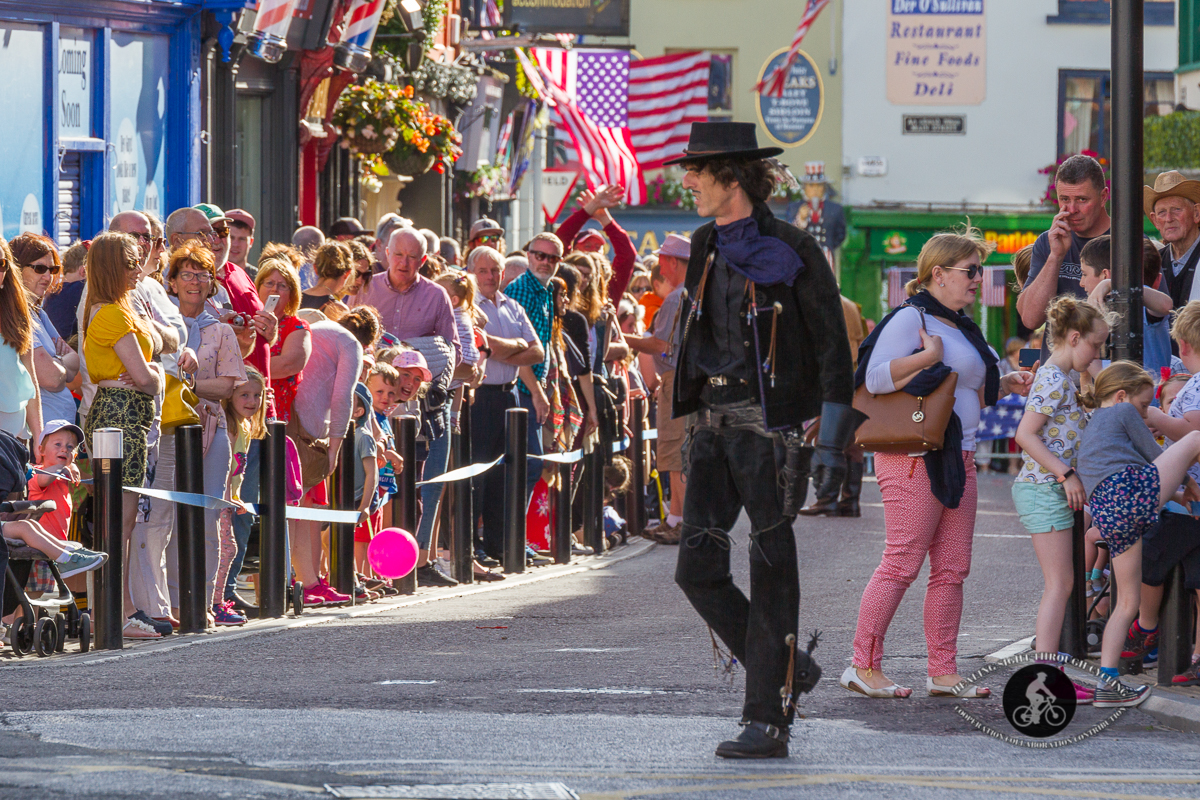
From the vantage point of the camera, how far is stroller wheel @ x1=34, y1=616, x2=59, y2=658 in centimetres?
829

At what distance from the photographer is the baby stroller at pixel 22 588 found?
7.97 metres

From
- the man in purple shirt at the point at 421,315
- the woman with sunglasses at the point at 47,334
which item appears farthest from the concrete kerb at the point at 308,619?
the woman with sunglasses at the point at 47,334

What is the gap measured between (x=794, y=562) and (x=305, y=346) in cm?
456

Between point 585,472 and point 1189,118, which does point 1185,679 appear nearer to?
point 585,472

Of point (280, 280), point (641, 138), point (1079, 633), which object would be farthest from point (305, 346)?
point (641, 138)

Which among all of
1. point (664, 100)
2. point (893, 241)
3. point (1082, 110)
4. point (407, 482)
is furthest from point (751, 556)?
point (1082, 110)

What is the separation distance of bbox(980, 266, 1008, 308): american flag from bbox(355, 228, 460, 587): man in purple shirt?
79.3 feet

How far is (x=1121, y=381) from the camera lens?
25.1 ft

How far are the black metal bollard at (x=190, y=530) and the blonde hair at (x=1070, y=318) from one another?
13.1 feet

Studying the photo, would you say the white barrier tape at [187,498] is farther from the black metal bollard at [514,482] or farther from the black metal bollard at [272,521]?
the black metal bollard at [514,482]

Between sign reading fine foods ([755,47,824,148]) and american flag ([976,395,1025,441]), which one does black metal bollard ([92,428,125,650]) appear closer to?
american flag ([976,395,1025,441])

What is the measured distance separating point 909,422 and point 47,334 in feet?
14.1

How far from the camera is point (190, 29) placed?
16375 millimetres

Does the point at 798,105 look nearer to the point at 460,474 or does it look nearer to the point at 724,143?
the point at 460,474
